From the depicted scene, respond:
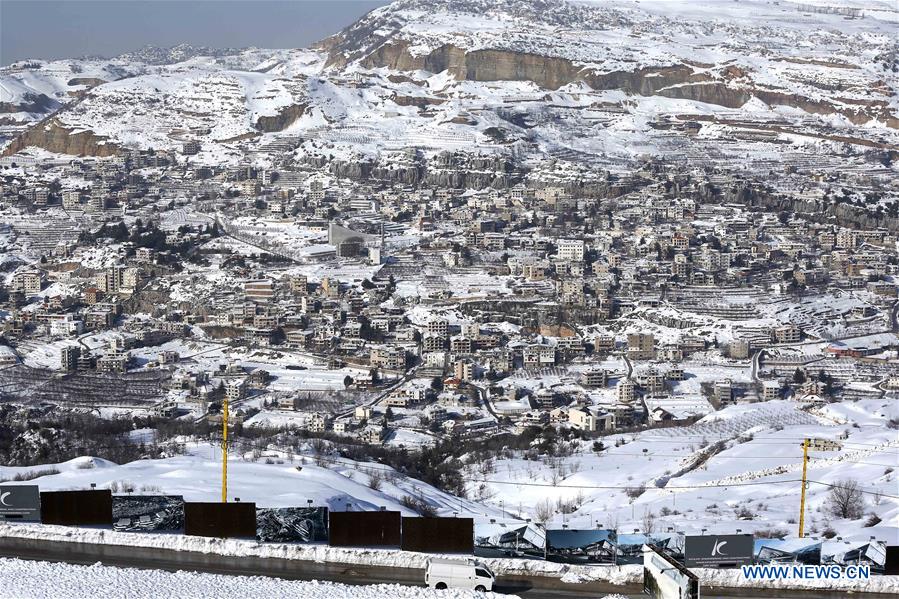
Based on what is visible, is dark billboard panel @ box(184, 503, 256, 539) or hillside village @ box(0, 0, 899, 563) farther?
hillside village @ box(0, 0, 899, 563)

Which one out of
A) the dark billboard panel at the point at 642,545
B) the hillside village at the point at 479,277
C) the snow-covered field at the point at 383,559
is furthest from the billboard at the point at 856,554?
the hillside village at the point at 479,277

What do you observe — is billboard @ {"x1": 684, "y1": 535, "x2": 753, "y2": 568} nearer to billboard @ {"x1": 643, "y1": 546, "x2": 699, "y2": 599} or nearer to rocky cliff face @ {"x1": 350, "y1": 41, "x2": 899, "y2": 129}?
billboard @ {"x1": 643, "y1": 546, "x2": 699, "y2": 599}

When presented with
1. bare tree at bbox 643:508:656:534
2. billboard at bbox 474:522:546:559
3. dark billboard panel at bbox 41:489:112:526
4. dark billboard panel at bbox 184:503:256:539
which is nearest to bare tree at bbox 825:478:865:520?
bare tree at bbox 643:508:656:534

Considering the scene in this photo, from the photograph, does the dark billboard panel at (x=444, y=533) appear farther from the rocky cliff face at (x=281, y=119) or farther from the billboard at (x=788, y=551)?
the rocky cliff face at (x=281, y=119)

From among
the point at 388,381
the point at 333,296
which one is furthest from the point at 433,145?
the point at 388,381

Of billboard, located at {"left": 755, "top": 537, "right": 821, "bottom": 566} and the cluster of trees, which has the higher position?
billboard, located at {"left": 755, "top": 537, "right": 821, "bottom": 566}

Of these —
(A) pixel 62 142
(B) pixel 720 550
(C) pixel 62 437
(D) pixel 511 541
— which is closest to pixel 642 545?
(B) pixel 720 550
